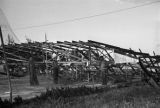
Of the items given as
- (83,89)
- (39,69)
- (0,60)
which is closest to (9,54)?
(0,60)

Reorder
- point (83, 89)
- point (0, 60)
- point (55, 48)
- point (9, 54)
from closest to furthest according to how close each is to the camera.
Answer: point (83, 89) → point (55, 48) → point (9, 54) → point (0, 60)

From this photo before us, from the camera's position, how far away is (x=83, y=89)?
13055 mm

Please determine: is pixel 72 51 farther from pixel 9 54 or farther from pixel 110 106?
pixel 110 106

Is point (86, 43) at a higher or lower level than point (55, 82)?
higher

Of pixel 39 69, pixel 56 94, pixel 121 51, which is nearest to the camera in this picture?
pixel 56 94

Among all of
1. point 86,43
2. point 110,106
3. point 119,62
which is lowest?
point 110,106

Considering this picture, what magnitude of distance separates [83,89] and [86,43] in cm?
727

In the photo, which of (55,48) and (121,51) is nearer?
(121,51)

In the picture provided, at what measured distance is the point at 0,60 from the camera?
28875mm

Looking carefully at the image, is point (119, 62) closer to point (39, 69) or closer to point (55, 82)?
point (55, 82)

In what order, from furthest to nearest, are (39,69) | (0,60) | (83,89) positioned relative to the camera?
(39,69) → (0,60) → (83,89)

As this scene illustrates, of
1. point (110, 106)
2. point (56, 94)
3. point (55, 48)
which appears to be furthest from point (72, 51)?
point (110, 106)

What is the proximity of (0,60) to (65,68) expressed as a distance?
844 centimetres

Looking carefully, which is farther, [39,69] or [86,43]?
[39,69]
